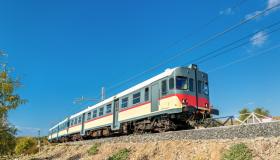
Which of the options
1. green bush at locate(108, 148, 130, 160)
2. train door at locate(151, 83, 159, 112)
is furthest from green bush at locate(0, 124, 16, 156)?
train door at locate(151, 83, 159, 112)

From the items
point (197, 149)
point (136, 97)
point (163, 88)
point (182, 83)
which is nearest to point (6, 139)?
point (136, 97)

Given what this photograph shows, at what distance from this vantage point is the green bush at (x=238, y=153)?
25.3 ft

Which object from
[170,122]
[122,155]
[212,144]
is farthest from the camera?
[170,122]

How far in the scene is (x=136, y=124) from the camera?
18.1 metres

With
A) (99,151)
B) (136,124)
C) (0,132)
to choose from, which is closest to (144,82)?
(136,124)

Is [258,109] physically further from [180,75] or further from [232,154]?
[232,154]

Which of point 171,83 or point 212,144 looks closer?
point 212,144

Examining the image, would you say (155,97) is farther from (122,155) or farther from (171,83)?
(122,155)

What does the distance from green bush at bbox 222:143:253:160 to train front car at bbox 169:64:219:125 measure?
6.25 m

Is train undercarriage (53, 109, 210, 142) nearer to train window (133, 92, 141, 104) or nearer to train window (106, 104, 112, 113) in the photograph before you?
train window (133, 92, 141, 104)

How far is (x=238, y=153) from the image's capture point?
310 inches

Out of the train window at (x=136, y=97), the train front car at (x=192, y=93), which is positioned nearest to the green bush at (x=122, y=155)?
the train front car at (x=192, y=93)

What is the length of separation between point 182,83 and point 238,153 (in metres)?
7.75

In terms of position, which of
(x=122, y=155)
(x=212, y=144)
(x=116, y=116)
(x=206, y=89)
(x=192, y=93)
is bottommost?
(x=122, y=155)
